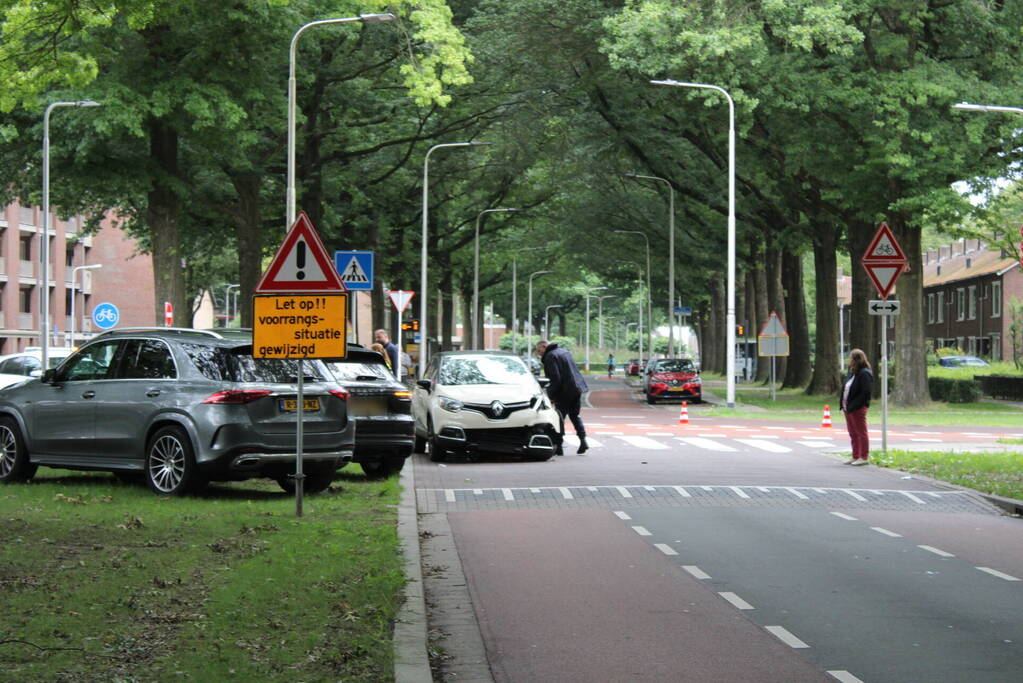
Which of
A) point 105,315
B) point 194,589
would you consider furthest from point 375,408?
point 105,315

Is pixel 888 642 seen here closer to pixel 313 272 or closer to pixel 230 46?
pixel 313 272

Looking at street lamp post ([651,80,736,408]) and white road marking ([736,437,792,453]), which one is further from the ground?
street lamp post ([651,80,736,408])

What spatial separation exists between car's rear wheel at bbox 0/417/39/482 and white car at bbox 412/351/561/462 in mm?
6406

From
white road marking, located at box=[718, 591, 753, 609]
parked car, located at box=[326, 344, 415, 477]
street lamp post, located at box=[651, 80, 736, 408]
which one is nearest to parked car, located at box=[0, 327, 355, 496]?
parked car, located at box=[326, 344, 415, 477]

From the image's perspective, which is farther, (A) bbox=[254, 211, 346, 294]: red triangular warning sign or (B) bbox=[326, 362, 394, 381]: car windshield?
(B) bbox=[326, 362, 394, 381]: car windshield

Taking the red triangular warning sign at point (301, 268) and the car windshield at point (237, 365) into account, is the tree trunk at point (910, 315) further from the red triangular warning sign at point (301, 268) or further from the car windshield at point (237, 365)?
the red triangular warning sign at point (301, 268)

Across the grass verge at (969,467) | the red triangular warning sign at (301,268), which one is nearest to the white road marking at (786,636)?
the red triangular warning sign at (301,268)

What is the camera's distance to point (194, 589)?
864cm

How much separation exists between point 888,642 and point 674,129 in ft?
120

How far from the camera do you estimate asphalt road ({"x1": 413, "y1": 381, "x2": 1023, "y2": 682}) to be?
758 cm

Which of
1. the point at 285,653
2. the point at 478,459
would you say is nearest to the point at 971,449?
the point at 478,459

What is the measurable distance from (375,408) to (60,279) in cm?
6825

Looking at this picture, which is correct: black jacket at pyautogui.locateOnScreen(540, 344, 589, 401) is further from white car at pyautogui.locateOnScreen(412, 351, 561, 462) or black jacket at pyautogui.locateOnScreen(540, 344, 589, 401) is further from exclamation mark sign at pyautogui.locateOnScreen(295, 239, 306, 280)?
exclamation mark sign at pyautogui.locateOnScreen(295, 239, 306, 280)

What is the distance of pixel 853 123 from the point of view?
34875mm
